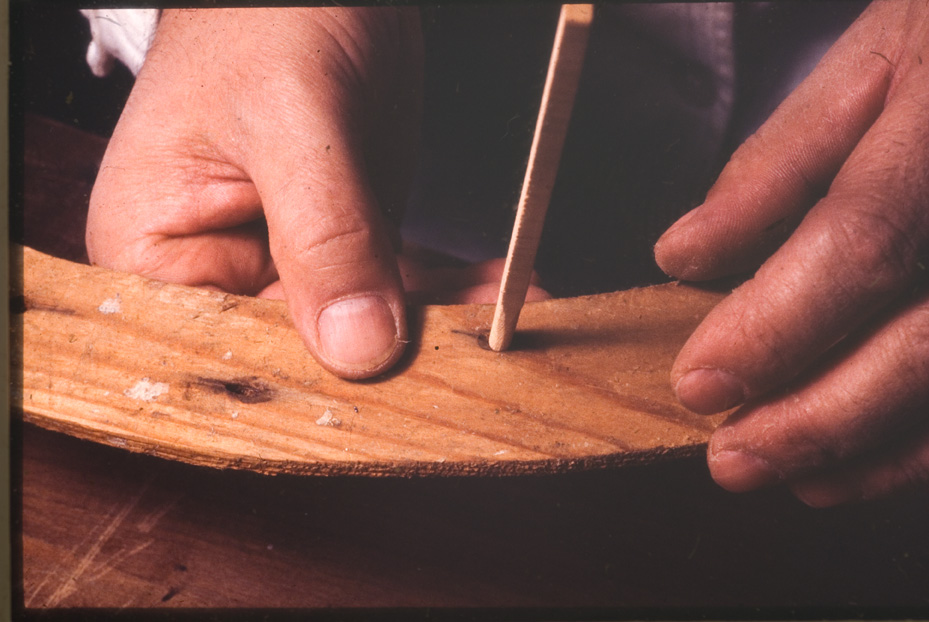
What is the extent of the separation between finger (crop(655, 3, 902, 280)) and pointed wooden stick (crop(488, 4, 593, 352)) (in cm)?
20

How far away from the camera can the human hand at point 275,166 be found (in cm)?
56

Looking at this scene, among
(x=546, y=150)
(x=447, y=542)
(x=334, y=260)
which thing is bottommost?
(x=447, y=542)

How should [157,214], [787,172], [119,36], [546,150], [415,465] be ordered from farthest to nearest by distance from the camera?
[119,36]
[157,214]
[787,172]
[415,465]
[546,150]

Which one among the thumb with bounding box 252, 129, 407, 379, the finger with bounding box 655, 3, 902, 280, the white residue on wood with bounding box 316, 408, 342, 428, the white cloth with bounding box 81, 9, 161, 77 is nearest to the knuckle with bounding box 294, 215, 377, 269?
the thumb with bounding box 252, 129, 407, 379

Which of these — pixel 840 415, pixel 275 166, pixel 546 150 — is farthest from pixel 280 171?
pixel 840 415

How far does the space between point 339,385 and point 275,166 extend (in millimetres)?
225

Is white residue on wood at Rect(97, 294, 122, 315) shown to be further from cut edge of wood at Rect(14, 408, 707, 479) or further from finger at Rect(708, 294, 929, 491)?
finger at Rect(708, 294, 929, 491)

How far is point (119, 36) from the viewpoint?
870 millimetres

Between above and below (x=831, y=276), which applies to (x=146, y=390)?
below

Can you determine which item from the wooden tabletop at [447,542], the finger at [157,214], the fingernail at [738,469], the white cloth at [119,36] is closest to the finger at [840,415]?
the fingernail at [738,469]

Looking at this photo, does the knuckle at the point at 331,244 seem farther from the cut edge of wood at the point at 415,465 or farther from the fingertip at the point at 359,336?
the cut edge of wood at the point at 415,465

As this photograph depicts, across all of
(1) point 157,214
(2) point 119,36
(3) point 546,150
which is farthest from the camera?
(2) point 119,36

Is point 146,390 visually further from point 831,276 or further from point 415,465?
point 831,276

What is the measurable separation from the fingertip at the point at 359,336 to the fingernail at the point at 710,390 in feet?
0.83
